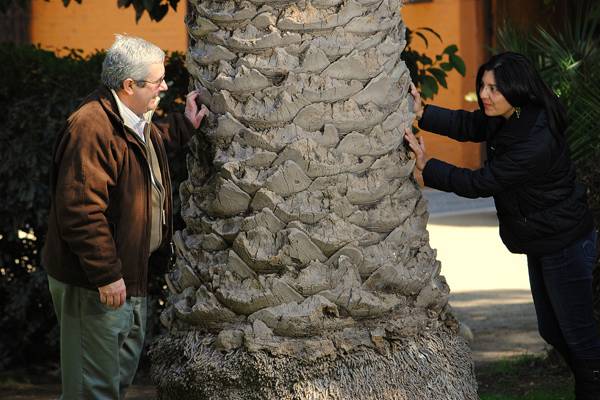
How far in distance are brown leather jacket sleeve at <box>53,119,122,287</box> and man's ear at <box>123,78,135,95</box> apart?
20 centimetres

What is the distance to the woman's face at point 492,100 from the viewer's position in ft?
14.4

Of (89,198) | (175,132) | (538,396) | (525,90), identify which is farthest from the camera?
(538,396)

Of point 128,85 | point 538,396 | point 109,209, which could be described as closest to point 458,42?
point 538,396

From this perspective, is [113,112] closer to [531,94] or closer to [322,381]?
[322,381]

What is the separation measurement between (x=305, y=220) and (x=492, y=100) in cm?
126

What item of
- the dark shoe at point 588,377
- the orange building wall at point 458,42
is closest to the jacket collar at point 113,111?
the dark shoe at point 588,377

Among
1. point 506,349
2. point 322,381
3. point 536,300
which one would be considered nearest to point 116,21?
point 506,349

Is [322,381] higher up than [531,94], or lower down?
lower down

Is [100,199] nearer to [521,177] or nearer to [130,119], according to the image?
[130,119]

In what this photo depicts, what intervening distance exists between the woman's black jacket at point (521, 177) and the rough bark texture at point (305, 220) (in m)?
0.58

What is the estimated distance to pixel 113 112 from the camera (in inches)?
152

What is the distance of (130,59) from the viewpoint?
3.89 m

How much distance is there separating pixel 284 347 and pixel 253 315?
14 centimetres

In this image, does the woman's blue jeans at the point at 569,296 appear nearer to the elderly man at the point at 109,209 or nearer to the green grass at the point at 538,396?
the green grass at the point at 538,396
